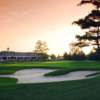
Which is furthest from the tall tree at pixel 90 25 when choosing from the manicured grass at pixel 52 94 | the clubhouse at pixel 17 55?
the clubhouse at pixel 17 55

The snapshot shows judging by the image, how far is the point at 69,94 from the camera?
484 inches

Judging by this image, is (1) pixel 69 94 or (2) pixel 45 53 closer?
(1) pixel 69 94

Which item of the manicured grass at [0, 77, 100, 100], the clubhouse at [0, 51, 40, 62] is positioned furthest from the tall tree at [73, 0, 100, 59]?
the clubhouse at [0, 51, 40, 62]

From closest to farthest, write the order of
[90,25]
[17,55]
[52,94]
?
[52,94] → [90,25] → [17,55]

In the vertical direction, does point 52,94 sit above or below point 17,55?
below

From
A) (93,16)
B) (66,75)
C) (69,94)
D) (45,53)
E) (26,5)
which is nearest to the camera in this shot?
(69,94)

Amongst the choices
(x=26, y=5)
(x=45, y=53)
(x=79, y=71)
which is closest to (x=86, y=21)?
(x=26, y=5)

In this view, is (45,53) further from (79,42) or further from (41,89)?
(41,89)

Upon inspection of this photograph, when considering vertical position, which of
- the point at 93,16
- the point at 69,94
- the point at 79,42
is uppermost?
the point at 93,16

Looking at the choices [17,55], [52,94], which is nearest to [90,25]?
[52,94]

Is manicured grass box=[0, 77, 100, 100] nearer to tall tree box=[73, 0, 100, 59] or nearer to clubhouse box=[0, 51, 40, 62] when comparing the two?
tall tree box=[73, 0, 100, 59]

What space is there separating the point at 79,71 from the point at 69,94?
47.2 ft

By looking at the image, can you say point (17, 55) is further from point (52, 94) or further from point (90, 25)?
point (52, 94)

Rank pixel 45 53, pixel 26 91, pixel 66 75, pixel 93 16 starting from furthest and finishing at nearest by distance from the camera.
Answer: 1. pixel 45 53
2. pixel 93 16
3. pixel 66 75
4. pixel 26 91
